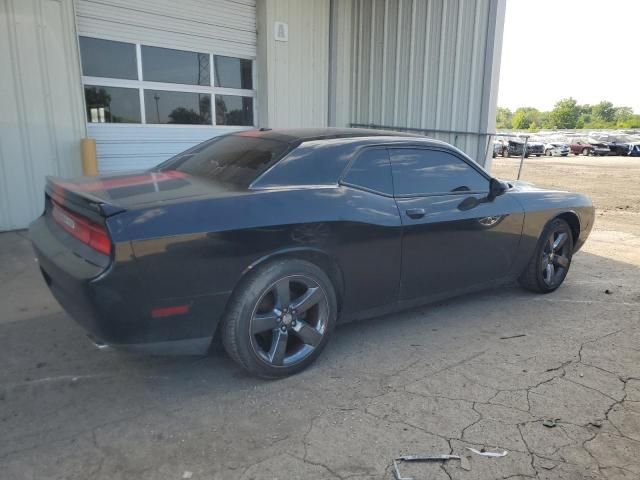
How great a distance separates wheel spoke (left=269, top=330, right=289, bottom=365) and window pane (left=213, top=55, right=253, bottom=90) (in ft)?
20.6

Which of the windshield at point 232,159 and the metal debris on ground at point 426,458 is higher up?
the windshield at point 232,159

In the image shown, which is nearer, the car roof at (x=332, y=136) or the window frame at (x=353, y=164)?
the window frame at (x=353, y=164)

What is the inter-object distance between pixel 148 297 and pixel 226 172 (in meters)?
1.14

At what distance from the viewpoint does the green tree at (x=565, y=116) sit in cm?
10719

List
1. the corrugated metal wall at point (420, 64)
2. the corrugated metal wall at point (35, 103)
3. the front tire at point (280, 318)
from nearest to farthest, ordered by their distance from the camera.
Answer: the front tire at point (280, 318), the corrugated metal wall at point (35, 103), the corrugated metal wall at point (420, 64)

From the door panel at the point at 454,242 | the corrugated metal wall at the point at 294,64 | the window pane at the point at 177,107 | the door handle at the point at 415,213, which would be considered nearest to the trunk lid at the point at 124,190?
the door handle at the point at 415,213

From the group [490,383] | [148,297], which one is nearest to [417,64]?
[490,383]

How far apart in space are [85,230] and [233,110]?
6285mm

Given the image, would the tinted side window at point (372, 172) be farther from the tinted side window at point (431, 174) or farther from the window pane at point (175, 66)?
the window pane at point (175, 66)

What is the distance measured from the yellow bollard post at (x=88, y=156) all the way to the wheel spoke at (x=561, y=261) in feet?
18.9

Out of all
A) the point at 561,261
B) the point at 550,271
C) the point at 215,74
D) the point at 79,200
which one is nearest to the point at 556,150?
the point at 215,74

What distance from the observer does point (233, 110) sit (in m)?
8.64

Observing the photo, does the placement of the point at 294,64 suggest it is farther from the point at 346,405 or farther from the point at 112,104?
the point at 346,405

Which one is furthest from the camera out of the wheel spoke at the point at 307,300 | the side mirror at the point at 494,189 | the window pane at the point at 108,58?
the window pane at the point at 108,58
